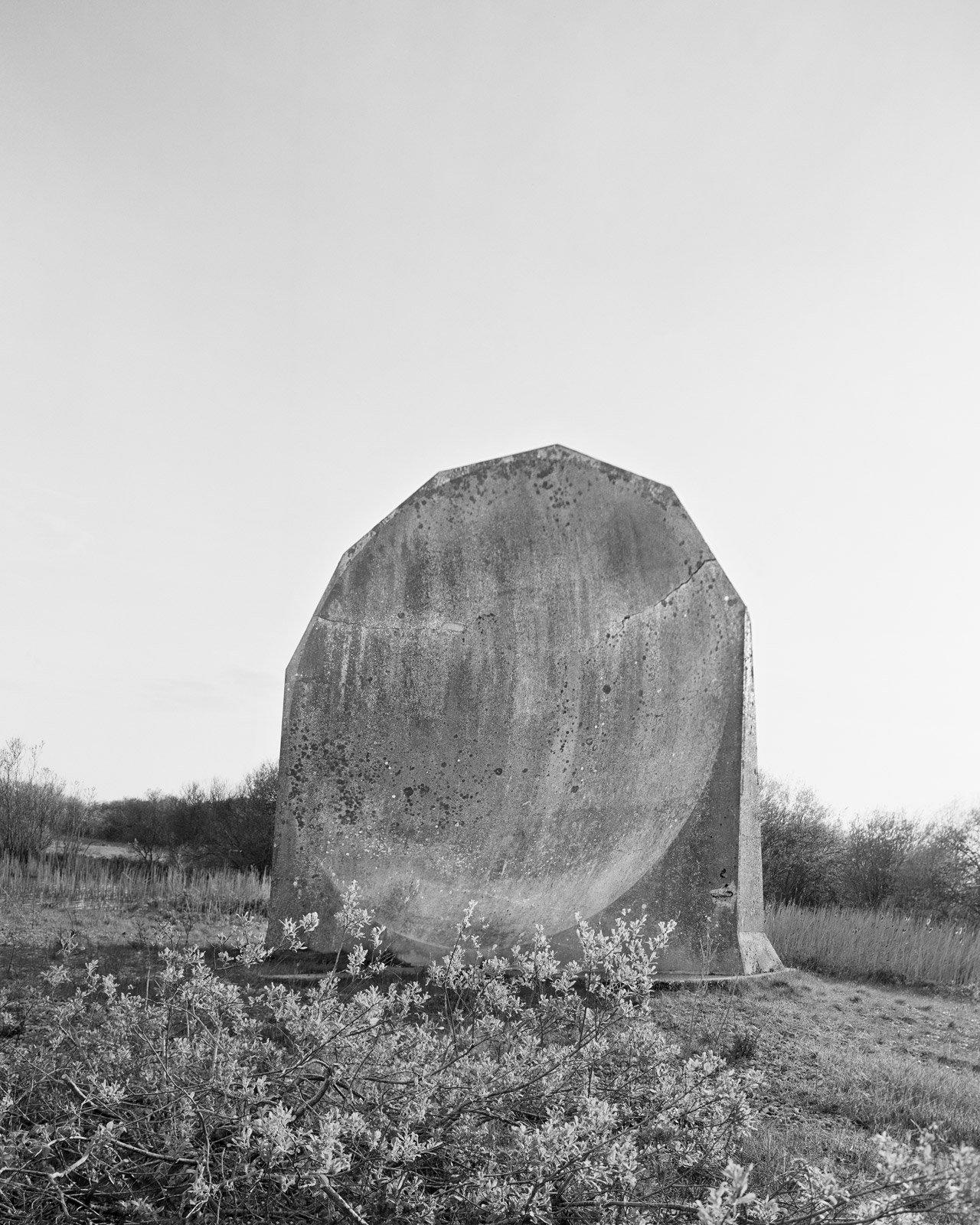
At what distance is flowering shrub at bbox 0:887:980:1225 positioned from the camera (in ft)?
6.26

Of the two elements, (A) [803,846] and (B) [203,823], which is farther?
(B) [203,823]

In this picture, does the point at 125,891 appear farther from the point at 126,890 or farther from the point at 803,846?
the point at 803,846

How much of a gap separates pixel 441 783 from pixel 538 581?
4.29ft

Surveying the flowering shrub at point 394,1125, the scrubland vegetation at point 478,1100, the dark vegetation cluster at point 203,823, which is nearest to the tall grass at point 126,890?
the scrubland vegetation at point 478,1100

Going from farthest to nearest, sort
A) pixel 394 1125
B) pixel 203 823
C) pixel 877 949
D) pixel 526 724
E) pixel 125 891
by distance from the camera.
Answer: pixel 203 823 → pixel 125 891 → pixel 877 949 → pixel 526 724 → pixel 394 1125

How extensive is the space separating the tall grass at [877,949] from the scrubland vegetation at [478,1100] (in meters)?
1.85

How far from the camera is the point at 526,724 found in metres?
6.08

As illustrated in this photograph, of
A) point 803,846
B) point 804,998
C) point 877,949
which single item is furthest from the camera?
point 803,846

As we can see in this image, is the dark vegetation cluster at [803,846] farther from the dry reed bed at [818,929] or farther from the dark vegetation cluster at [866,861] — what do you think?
the dry reed bed at [818,929]

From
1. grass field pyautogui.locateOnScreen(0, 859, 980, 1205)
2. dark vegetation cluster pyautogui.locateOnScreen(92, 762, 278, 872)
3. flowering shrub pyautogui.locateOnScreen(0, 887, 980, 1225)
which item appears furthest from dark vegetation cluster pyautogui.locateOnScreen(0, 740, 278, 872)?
flowering shrub pyautogui.locateOnScreen(0, 887, 980, 1225)

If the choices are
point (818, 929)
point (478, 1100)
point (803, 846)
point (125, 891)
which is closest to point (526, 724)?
point (818, 929)

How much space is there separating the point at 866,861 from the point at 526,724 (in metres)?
12.5

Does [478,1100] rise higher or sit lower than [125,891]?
higher

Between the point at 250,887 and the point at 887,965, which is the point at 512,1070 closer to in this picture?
the point at 887,965
